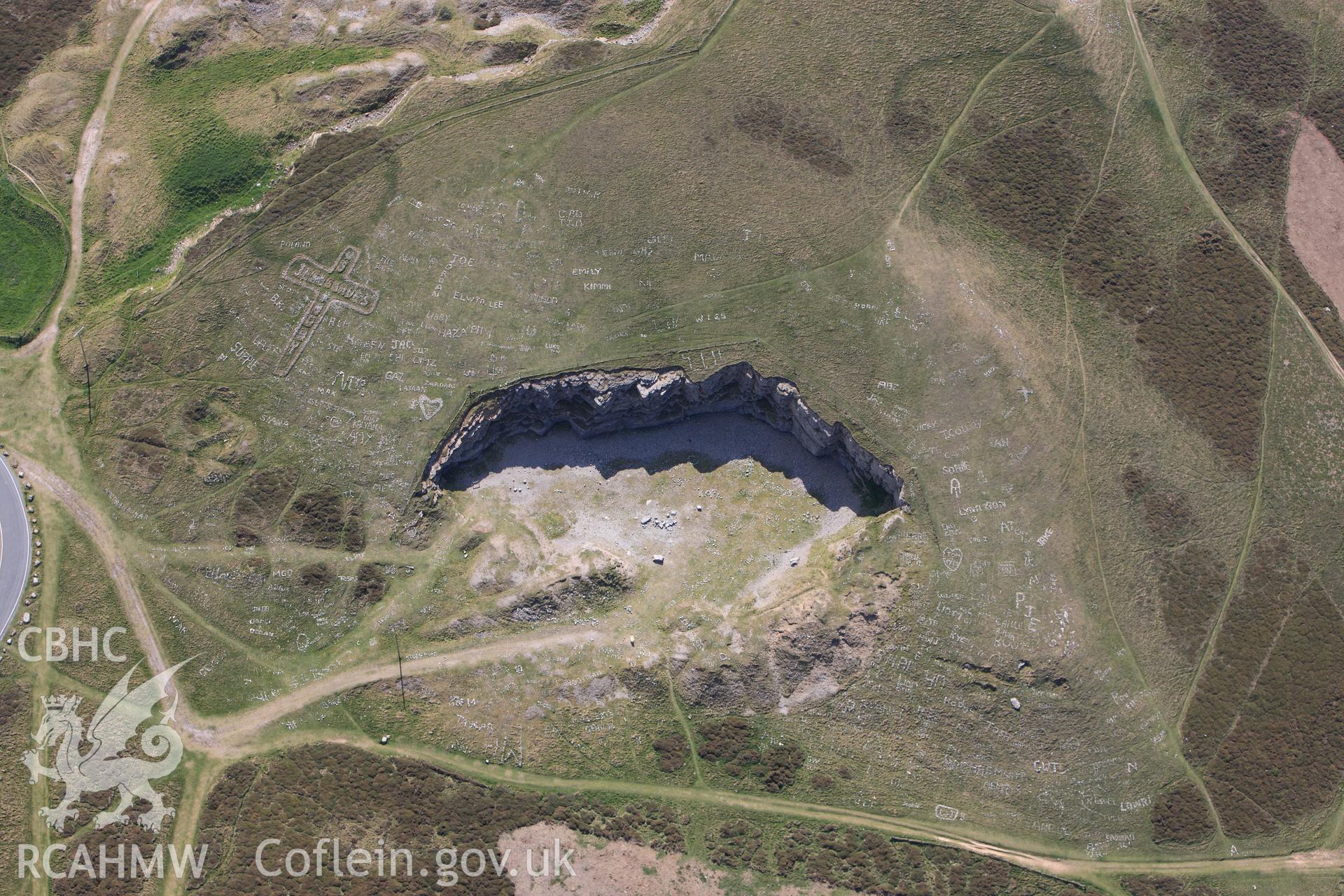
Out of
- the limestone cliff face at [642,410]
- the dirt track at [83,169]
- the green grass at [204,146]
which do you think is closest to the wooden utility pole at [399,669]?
the limestone cliff face at [642,410]

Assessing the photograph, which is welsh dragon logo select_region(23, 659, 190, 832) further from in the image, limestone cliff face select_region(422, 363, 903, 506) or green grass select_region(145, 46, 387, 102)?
green grass select_region(145, 46, 387, 102)

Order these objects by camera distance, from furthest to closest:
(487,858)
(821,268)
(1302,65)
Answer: (1302,65) < (821,268) < (487,858)

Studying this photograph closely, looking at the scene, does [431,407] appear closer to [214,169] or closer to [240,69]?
[214,169]

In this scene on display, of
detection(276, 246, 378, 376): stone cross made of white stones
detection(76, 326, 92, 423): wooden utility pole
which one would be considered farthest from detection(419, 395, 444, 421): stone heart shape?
detection(76, 326, 92, 423): wooden utility pole

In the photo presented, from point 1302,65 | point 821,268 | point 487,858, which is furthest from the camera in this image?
point 1302,65

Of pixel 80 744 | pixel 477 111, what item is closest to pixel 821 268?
pixel 477 111

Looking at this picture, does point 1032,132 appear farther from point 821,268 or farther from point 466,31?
point 466,31
